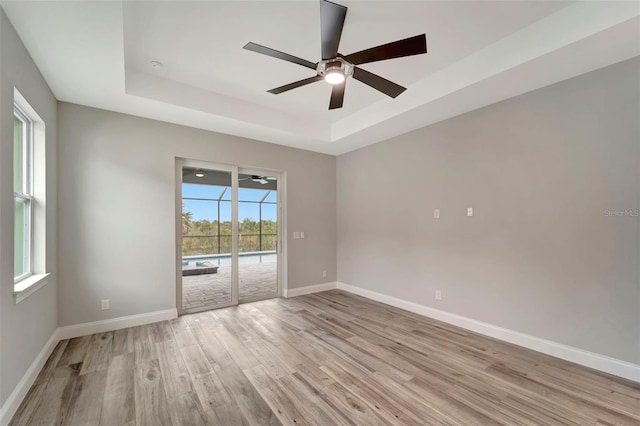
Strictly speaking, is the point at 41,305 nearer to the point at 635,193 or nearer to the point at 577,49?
the point at 577,49

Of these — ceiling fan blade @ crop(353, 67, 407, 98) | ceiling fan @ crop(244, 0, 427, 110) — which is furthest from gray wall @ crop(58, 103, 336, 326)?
ceiling fan blade @ crop(353, 67, 407, 98)

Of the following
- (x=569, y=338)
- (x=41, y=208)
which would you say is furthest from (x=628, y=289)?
(x=41, y=208)

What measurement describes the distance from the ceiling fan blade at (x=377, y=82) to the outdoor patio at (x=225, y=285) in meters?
3.42

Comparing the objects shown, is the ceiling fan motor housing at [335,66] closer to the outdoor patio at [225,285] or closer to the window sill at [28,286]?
the window sill at [28,286]

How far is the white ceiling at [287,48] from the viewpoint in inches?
82.8

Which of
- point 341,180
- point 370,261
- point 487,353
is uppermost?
point 341,180

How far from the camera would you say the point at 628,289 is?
238cm

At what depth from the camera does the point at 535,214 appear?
2.93 meters

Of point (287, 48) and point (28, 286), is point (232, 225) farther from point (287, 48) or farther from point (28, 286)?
point (287, 48)

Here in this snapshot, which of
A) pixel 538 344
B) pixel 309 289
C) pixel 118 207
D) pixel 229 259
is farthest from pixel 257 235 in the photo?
pixel 538 344

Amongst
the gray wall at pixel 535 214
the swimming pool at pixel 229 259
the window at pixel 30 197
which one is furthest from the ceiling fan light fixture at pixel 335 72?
the swimming pool at pixel 229 259

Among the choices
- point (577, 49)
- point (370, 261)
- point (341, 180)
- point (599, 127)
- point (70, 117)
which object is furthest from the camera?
point (341, 180)

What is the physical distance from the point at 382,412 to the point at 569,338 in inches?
83.7

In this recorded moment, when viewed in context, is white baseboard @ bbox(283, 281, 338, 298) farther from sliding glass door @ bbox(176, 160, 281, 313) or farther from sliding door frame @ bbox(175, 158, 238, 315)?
sliding door frame @ bbox(175, 158, 238, 315)
